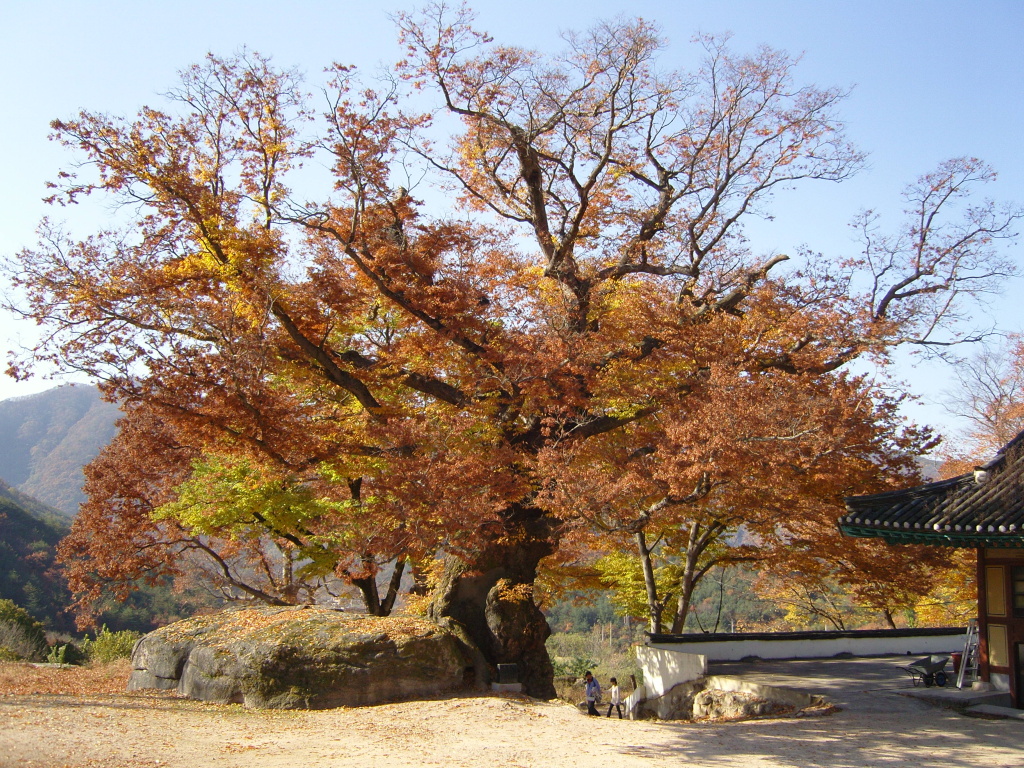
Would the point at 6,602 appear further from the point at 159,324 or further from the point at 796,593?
the point at 796,593

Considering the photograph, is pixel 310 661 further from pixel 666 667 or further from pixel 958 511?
pixel 958 511

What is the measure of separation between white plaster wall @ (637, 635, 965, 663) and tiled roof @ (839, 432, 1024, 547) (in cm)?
637

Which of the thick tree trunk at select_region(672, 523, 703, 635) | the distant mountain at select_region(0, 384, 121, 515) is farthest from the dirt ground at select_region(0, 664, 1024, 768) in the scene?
the distant mountain at select_region(0, 384, 121, 515)

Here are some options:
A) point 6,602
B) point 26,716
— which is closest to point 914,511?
point 26,716

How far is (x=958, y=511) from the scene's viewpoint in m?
10.3

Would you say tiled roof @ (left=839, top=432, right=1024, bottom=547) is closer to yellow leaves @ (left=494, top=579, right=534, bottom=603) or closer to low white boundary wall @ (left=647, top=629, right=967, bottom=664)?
yellow leaves @ (left=494, top=579, right=534, bottom=603)

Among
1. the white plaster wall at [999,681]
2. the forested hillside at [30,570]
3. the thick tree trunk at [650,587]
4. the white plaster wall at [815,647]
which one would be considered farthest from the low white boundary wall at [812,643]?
the forested hillside at [30,570]

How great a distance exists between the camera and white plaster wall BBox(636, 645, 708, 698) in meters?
15.2

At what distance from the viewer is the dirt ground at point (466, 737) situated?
838 cm

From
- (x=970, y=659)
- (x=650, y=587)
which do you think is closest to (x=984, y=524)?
(x=970, y=659)

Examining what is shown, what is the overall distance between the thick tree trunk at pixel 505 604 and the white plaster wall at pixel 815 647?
3286mm

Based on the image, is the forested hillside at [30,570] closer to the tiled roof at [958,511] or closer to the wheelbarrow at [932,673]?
the wheelbarrow at [932,673]

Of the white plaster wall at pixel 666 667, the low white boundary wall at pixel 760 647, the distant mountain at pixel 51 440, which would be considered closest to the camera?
the white plaster wall at pixel 666 667

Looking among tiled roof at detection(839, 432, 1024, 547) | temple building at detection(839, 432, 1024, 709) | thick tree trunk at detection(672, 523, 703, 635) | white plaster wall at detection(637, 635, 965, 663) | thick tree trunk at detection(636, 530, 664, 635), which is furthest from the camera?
thick tree trunk at detection(636, 530, 664, 635)
